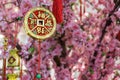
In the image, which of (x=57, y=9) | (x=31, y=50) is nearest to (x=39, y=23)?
(x=57, y=9)

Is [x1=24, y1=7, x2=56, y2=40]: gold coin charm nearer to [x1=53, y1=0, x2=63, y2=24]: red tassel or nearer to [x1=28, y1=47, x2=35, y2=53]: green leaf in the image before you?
[x1=53, y1=0, x2=63, y2=24]: red tassel

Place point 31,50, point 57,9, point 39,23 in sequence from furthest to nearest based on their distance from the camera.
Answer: point 31,50 < point 57,9 < point 39,23

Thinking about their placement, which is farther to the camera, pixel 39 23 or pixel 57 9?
pixel 57 9

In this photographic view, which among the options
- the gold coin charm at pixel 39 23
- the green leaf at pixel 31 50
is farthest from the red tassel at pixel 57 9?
the green leaf at pixel 31 50

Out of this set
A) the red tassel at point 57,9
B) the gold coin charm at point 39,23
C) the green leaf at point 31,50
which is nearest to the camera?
the gold coin charm at point 39,23

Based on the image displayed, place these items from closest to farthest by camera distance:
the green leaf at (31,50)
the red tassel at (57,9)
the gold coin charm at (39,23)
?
1. the gold coin charm at (39,23)
2. the red tassel at (57,9)
3. the green leaf at (31,50)

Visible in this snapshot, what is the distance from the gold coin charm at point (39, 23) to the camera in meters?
4.55

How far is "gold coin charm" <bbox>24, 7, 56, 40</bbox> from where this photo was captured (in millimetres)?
4547

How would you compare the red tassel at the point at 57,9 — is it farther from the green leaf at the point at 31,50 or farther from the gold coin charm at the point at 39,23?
the green leaf at the point at 31,50

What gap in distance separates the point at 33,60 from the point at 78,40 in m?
0.96

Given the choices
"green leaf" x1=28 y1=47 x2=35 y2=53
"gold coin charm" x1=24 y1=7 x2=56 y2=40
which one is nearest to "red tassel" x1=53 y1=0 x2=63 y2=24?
"gold coin charm" x1=24 y1=7 x2=56 y2=40

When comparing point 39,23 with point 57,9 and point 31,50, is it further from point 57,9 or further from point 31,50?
point 31,50

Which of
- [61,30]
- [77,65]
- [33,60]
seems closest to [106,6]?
[61,30]

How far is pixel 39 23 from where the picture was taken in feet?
15.2
